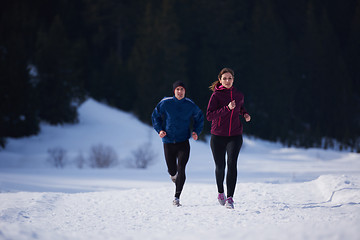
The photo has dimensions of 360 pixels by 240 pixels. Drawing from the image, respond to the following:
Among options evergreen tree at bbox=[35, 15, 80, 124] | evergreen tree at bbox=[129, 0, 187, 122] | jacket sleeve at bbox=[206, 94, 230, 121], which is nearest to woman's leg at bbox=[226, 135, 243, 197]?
jacket sleeve at bbox=[206, 94, 230, 121]

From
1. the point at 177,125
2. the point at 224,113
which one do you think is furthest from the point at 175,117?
the point at 224,113

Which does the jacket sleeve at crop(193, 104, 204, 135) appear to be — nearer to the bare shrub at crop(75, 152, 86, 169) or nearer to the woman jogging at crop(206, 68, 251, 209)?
the woman jogging at crop(206, 68, 251, 209)

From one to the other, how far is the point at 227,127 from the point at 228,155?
0.40 metres

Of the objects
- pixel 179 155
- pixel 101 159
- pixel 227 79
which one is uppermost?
pixel 227 79

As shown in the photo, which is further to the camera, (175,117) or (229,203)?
(175,117)

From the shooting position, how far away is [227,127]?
16.3 feet

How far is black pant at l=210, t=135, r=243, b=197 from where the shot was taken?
16.1 ft

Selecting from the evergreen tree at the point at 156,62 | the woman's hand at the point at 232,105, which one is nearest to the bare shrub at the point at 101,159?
the evergreen tree at the point at 156,62

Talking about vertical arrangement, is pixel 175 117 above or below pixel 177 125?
above

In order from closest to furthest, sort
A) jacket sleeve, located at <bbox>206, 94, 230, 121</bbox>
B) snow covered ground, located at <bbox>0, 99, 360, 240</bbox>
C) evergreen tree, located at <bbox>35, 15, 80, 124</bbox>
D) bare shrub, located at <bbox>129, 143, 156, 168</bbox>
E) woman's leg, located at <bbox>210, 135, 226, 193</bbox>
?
snow covered ground, located at <bbox>0, 99, 360, 240</bbox>, jacket sleeve, located at <bbox>206, 94, 230, 121</bbox>, woman's leg, located at <bbox>210, 135, 226, 193</bbox>, bare shrub, located at <bbox>129, 143, 156, 168</bbox>, evergreen tree, located at <bbox>35, 15, 80, 124</bbox>

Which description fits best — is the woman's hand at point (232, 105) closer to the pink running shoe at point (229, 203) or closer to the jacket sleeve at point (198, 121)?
the jacket sleeve at point (198, 121)

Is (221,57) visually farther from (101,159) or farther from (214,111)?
(214,111)

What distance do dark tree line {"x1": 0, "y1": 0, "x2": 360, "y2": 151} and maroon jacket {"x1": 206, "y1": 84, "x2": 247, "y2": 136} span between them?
1898cm

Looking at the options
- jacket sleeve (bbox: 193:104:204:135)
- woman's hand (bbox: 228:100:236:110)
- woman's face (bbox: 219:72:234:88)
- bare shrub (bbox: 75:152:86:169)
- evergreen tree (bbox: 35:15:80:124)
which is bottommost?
bare shrub (bbox: 75:152:86:169)
